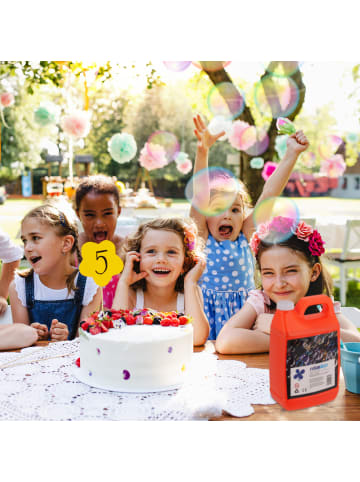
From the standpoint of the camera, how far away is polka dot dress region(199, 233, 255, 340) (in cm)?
194

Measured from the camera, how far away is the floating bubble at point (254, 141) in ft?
11.6

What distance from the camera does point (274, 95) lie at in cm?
333

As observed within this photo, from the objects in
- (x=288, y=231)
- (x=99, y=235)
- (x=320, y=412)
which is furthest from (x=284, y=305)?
(x=99, y=235)

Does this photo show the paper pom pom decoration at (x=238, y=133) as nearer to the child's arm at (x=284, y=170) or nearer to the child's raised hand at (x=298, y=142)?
the child's arm at (x=284, y=170)

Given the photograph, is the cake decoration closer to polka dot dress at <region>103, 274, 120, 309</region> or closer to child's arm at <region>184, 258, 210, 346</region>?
child's arm at <region>184, 258, 210, 346</region>

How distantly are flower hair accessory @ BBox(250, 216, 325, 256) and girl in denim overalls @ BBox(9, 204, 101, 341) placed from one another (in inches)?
22.4

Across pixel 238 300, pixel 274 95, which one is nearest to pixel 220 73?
pixel 274 95

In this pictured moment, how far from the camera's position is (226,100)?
3.67m

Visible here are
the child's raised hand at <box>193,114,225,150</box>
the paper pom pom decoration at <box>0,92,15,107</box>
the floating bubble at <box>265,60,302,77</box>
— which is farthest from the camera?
the paper pom pom decoration at <box>0,92,15,107</box>

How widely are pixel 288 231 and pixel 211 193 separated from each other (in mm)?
629

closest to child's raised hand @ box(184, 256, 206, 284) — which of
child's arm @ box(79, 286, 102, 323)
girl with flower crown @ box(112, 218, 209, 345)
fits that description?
girl with flower crown @ box(112, 218, 209, 345)

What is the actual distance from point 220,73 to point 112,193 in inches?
76.5

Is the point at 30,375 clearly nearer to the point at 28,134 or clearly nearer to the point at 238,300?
the point at 238,300

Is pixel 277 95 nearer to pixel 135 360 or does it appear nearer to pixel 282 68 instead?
pixel 282 68
